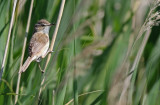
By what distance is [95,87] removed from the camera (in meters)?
2.93

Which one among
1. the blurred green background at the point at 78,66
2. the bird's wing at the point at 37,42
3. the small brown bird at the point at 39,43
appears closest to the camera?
the blurred green background at the point at 78,66

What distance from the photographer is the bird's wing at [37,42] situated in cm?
290

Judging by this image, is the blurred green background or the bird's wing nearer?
the blurred green background

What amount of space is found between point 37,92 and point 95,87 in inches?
42.3

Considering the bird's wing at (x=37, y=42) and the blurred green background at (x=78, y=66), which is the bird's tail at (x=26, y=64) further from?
the bird's wing at (x=37, y=42)

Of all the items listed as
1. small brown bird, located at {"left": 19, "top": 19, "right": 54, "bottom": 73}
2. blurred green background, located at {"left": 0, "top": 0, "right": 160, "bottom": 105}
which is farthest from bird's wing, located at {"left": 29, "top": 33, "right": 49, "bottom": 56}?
blurred green background, located at {"left": 0, "top": 0, "right": 160, "bottom": 105}

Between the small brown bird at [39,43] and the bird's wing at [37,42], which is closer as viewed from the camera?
the small brown bird at [39,43]

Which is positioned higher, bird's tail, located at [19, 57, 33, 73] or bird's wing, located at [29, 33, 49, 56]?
bird's wing, located at [29, 33, 49, 56]

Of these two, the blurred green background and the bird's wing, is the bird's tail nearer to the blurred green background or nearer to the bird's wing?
the blurred green background

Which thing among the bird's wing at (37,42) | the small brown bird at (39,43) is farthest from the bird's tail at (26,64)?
the bird's wing at (37,42)

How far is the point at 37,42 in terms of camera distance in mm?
3096

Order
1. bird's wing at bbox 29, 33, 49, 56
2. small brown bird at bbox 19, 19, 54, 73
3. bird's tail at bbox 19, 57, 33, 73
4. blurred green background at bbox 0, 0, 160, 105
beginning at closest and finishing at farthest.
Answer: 1. blurred green background at bbox 0, 0, 160, 105
2. bird's tail at bbox 19, 57, 33, 73
3. small brown bird at bbox 19, 19, 54, 73
4. bird's wing at bbox 29, 33, 49, 56

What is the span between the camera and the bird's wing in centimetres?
290

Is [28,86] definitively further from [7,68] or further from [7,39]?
[7,39]
